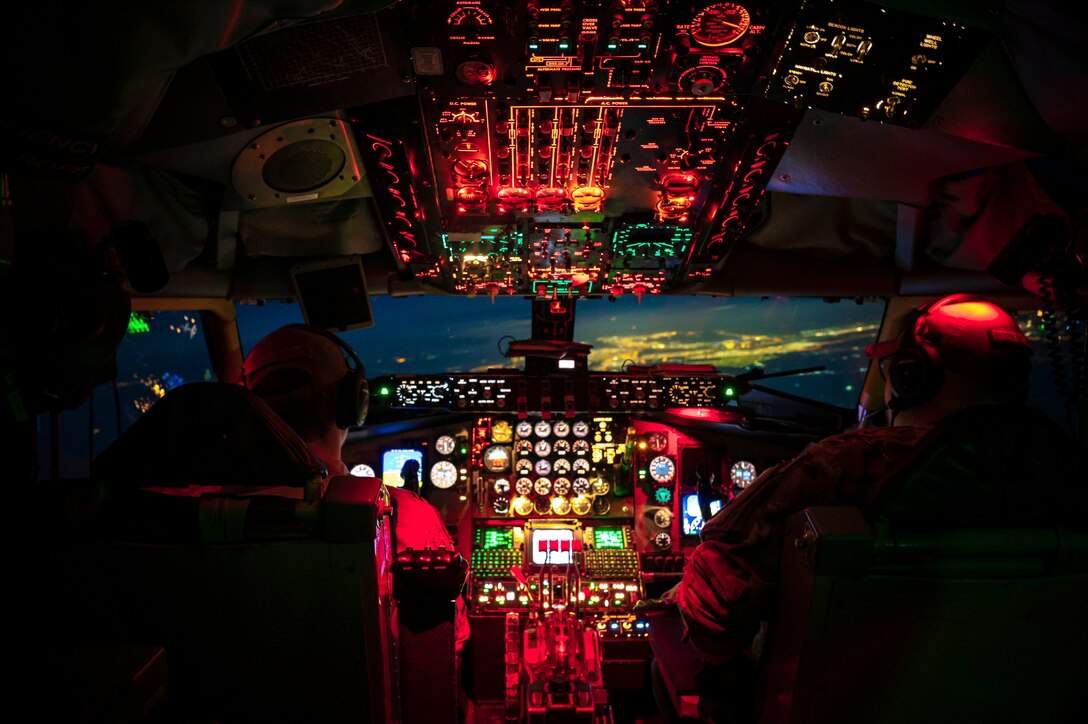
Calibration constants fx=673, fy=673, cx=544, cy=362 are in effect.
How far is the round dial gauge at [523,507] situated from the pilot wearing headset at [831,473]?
154 centimetres

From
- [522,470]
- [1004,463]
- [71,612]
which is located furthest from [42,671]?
[522,470]

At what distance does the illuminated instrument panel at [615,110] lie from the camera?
1.52 metres

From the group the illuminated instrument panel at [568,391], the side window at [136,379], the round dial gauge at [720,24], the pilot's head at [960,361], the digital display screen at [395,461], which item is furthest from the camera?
the digital display screen at [395,461]

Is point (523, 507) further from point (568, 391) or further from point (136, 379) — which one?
point (136, 379)

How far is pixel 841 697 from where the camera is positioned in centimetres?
124

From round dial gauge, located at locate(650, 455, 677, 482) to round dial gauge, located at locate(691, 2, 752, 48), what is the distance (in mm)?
2063

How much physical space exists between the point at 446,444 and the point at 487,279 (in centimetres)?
85

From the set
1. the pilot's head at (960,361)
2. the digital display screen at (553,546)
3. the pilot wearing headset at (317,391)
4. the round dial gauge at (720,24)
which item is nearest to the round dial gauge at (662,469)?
the digital display screen at (553,546)

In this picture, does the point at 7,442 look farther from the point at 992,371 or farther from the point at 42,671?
the point at 992,371

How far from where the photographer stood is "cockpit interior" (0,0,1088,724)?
3.84 feet

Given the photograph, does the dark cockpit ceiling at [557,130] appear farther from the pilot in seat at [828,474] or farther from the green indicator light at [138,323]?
the pilot in seat at [828,474]

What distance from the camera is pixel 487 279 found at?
3014 millimetres

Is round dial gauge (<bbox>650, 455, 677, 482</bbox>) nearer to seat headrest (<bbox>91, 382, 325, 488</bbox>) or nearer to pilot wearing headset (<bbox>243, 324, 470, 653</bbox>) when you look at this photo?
pilot wearing headset (<bbox>243, 324, 470, 653</bbox>)

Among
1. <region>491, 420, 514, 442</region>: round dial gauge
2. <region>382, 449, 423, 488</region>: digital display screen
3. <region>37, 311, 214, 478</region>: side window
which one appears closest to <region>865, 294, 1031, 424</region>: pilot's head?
<region>491, 420, 514, 442</region>: round dial gauge
